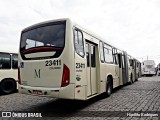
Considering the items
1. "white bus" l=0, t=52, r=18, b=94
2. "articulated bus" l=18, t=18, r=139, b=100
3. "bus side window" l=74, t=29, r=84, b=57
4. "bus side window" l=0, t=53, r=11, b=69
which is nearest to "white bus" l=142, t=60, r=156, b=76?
"white bus" l=0, t=52, r=18, b=94

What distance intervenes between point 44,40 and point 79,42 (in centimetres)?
122

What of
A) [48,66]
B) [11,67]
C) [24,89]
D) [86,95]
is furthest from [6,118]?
[11,67]

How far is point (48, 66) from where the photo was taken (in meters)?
5.36

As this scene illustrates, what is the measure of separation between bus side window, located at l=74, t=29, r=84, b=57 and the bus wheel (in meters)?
6.41

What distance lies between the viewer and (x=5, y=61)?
10086 mm

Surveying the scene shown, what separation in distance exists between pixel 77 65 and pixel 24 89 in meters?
2.17

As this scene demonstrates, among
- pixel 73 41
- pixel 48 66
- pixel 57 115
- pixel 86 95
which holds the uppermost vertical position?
pixel 73 41

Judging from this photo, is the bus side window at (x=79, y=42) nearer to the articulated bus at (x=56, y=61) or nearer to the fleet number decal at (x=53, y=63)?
the articulated bus at (x=56, y=61)

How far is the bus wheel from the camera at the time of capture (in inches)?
390

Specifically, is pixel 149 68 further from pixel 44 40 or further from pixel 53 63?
pixel 53 63

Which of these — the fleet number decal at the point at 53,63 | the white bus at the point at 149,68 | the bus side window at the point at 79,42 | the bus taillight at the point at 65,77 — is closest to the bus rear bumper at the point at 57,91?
the bus taillight at the point at 65,77

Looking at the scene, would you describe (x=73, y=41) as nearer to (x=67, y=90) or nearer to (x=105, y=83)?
(x=67, y=90)

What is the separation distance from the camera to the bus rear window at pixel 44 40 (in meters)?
5.39

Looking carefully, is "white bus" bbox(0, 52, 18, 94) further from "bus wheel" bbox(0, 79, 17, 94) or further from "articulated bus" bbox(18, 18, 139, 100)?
"articulated bus" bbox(18, 18, 139, 100)
